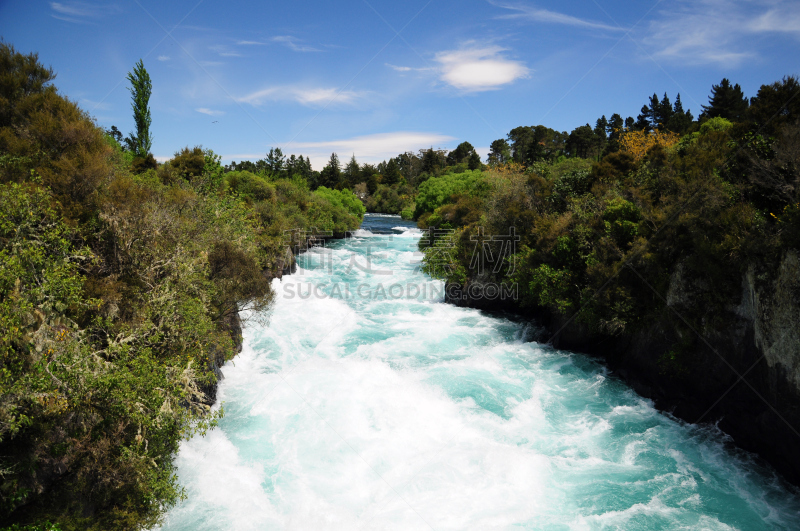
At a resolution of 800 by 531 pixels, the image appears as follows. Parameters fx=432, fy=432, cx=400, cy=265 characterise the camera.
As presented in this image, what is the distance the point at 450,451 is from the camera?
38.4ft

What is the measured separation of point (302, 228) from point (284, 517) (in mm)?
33187

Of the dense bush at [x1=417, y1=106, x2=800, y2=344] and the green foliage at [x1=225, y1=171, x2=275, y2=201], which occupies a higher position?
the green foliage at [x1=225, y1=171, x2=275, y2=201]

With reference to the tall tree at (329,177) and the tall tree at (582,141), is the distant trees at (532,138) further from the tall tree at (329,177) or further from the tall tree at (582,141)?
the tall tree at (329,177)

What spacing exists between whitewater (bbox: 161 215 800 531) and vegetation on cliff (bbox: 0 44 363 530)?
1.48 metres

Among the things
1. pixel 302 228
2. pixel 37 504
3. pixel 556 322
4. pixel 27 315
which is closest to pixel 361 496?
pixel 37 504

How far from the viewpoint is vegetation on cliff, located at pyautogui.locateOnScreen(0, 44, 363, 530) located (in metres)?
7.49

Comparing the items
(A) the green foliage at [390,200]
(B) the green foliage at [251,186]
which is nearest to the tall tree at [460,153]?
(A) the green foliage at [390,200]

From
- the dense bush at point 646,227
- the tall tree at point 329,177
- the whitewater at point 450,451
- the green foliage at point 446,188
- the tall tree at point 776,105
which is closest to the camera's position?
the whitewater at point 450,451

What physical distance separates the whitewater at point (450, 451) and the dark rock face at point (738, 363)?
0.54 m

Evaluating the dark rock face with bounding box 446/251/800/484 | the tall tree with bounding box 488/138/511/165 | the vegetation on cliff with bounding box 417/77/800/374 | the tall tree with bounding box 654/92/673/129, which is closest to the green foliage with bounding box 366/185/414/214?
the tall tree with bounding box 488/138/511/165

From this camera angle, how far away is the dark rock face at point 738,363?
33.5ft

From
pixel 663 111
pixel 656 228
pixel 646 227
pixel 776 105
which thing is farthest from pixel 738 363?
pixel 663 111

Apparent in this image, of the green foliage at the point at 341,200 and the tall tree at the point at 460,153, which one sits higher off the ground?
the tall tree at the point at 460,153

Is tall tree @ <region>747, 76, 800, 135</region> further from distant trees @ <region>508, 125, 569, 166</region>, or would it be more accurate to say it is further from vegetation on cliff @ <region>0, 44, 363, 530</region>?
distant trees @ <region>508, 125, 569, 166</region>
